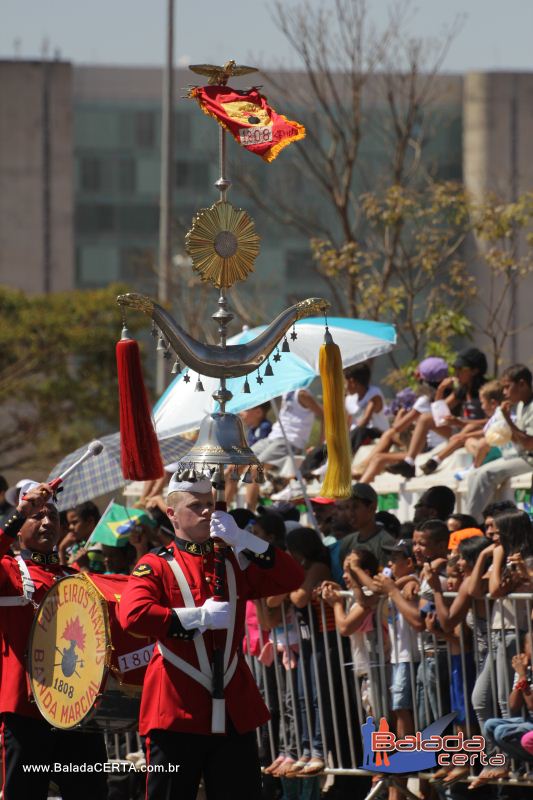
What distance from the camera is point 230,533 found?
7047 mm

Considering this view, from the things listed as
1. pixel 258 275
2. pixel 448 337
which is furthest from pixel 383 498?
pixel 258 275

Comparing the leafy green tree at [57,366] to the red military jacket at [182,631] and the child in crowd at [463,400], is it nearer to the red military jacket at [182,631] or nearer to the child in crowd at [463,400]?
the child in crowd at [463,400]

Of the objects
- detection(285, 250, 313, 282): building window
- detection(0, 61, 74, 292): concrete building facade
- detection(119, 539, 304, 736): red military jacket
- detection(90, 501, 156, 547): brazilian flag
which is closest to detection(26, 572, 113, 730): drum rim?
detection(119, 539, 304, 736): red military jacket

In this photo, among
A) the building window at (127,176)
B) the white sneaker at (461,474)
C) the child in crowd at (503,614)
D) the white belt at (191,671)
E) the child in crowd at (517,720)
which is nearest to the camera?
the white belt at (191,671)

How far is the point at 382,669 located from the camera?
940 cm

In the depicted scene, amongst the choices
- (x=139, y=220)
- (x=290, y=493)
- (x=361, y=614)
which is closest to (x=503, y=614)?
(x=361, y=614)

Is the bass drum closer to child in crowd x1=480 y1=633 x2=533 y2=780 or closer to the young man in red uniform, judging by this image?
the young man in red uniform

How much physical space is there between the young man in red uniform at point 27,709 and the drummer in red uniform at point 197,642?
0.78m

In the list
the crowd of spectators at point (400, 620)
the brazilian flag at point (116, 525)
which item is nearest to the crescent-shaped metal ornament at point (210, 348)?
the crowd of spectators at point (400, 620)

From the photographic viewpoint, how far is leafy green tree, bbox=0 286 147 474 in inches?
1449

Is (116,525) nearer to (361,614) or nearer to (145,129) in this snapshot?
(361,614)

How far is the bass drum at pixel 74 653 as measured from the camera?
7.52 metres

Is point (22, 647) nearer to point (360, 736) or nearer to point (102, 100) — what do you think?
point (360, 736)

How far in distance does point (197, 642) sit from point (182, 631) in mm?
168
